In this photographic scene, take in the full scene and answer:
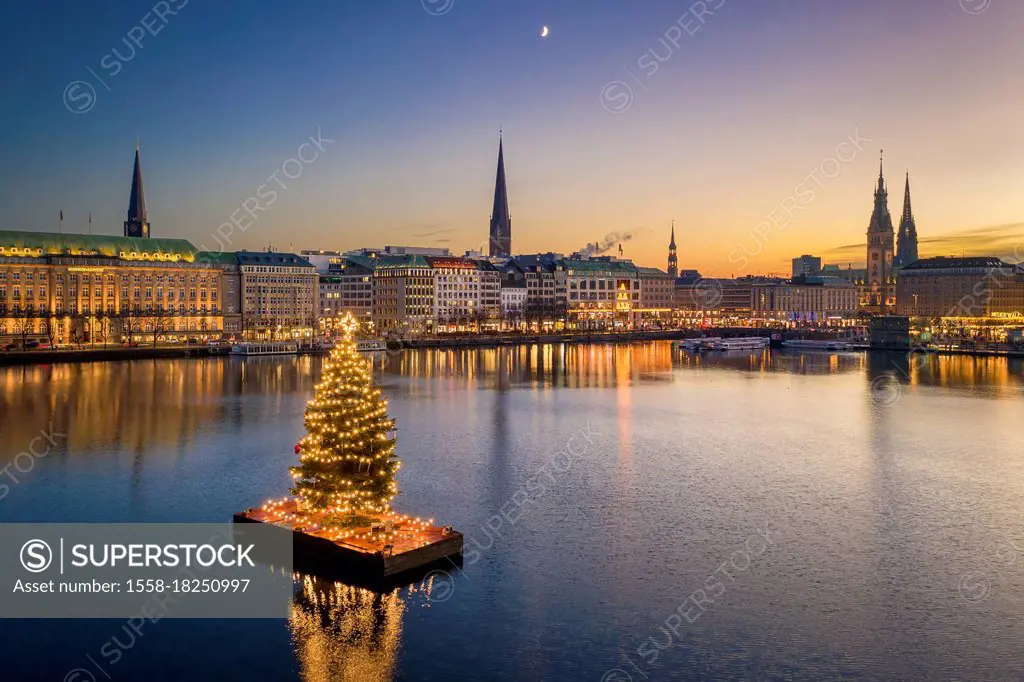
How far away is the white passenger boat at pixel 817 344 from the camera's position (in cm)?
9200

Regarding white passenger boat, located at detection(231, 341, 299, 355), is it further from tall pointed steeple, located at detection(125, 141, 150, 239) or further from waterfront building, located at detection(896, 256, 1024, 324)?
waterfront building, located at detection(896, 256, 1024, 324)

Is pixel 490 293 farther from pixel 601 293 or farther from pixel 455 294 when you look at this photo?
pixel 601 293

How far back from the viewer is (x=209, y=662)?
36.1 feet

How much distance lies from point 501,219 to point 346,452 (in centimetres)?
13077

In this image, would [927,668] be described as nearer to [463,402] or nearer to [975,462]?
[975,462]

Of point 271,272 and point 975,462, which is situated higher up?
point 271,272

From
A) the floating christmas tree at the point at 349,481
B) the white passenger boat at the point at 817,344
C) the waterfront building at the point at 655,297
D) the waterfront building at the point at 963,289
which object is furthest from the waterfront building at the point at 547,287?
the floating christmas tree at the point at 349,481

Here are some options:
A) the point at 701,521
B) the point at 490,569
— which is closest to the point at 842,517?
the point at 701,521

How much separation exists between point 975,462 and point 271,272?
8347 centimetres

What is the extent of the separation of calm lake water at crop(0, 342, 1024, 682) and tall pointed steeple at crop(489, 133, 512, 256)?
10711 centimetres

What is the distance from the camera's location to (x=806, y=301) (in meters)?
164

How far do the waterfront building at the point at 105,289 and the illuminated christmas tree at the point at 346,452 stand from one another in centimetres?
6441

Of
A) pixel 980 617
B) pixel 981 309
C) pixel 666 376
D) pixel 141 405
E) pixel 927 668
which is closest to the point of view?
pixel 927 668

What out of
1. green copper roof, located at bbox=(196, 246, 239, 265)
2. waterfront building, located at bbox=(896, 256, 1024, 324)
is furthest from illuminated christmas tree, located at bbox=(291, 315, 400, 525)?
waterfront building, located at bbox=(896, 256, 1024, 324)
